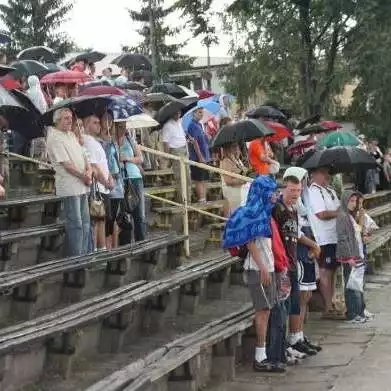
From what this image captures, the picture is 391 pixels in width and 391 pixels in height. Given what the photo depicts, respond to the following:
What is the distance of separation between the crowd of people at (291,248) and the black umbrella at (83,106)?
187 centimetres

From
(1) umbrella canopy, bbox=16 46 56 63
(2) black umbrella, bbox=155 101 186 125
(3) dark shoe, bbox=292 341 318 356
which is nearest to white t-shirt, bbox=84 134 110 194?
(3) dark shoe, bbox=292 341 318 356

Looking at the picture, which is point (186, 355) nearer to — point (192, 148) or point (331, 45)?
point (192, 148)

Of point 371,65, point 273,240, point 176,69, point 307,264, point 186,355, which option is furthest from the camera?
point 176,69

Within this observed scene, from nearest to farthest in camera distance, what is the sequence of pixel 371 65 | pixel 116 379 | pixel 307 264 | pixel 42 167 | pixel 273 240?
pixel 116 379
pixel 273 240
pixel 307 264
pixel 42 167
pixel 371 65

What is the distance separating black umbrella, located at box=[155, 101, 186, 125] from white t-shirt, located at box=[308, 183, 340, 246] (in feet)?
11.9

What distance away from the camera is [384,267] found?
13.7 m

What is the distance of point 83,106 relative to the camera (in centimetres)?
827

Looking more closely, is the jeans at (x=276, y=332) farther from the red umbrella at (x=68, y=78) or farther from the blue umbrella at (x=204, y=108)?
the blue umbrella at (x=204, y=108)

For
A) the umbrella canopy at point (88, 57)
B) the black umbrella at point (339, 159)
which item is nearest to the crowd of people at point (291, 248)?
the black umbrella at point (339, 159)

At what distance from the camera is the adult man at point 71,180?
24.6ft

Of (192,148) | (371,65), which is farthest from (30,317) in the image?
(371,65)

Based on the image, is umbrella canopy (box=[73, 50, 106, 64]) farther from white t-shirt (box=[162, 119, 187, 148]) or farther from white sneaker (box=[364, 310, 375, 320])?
white sneaker (box=[364, 310, 375, 320])

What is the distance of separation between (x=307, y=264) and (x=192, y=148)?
5089 millimetres

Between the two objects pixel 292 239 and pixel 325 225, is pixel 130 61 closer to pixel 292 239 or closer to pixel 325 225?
pixel 325 225
